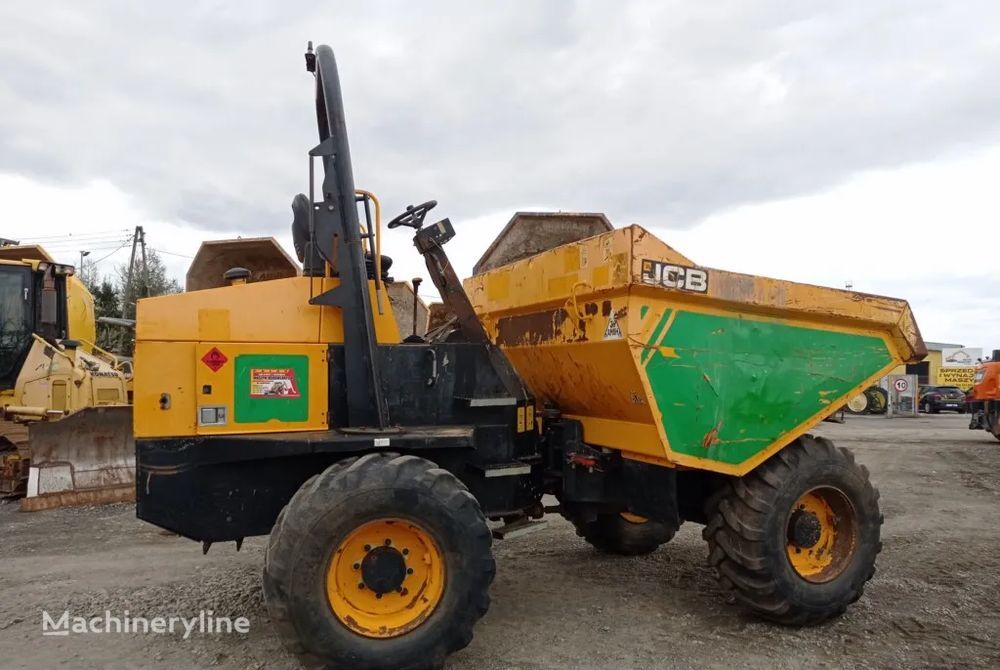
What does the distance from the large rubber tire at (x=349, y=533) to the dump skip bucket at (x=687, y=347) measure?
1188 mm

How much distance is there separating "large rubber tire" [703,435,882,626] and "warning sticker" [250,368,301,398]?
2.72 m

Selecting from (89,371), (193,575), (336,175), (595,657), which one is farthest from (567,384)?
(89,371)

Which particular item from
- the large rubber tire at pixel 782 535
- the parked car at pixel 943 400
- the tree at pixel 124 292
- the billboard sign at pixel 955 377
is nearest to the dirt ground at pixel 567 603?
the large rubber tire at pixel 782 535

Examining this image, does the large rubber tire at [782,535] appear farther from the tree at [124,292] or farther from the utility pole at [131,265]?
the utility pole at [131,265]

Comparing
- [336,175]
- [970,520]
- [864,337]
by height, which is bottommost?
[970,520]

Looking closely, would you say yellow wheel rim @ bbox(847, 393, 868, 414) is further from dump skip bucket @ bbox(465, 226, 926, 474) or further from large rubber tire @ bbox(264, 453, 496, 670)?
large rubber tire @ bbox(264, 453, 496, 670)

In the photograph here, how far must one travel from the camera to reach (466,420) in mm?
4551

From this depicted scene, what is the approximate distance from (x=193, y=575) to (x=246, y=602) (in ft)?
2.75

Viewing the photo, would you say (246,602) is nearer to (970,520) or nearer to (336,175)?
(336,175)

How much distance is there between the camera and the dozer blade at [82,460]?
25.8 feet

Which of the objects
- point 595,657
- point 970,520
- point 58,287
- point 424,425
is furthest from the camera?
point 58,287

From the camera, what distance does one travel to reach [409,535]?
3855 mm

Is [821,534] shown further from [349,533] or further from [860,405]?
[860,405]

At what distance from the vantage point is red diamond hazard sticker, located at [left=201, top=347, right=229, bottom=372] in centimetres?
389
